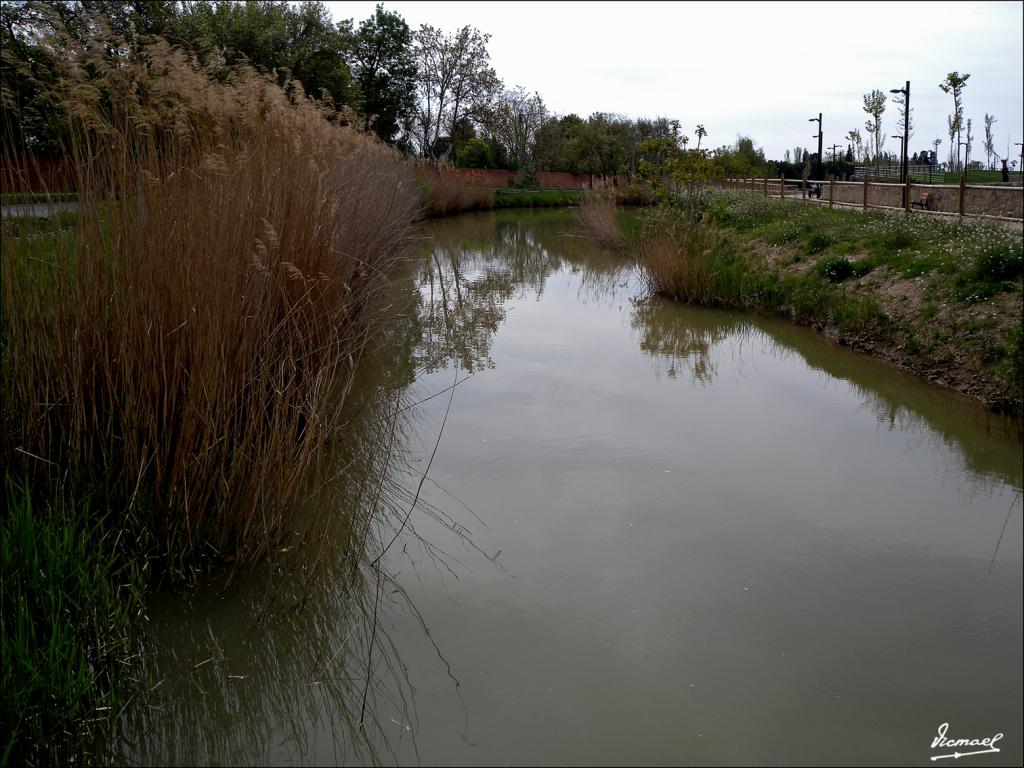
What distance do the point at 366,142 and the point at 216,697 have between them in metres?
9.38

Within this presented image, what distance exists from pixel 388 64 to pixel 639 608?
4433 centimetres

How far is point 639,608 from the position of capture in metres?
3.33

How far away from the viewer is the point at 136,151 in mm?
3723

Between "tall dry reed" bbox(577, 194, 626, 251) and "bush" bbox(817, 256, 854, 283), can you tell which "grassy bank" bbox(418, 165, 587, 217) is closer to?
"tall dry reed" bbox(577, 194, 626, 251)

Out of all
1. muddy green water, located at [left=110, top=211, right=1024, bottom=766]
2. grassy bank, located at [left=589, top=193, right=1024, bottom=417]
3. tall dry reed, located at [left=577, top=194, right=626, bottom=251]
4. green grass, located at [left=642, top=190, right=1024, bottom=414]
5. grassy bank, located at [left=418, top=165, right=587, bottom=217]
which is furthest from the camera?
grassy bank, located at [left=418, top=165, right=587, bottom=217]

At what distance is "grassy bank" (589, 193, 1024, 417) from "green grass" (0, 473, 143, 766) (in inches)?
222

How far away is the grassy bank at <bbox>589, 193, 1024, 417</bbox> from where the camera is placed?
6.43 metres

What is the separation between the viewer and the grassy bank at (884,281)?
6426mm

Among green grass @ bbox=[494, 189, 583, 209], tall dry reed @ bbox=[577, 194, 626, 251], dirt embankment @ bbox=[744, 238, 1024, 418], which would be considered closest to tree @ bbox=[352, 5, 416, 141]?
green grass @ bbox=[494, 189, 583, 209]

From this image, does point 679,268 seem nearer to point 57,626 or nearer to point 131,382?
point 131,382

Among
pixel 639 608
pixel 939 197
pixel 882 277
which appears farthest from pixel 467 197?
pixel 639 608

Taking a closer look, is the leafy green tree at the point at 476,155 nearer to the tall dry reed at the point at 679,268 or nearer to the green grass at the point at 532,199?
the green grass at the point at 532,199

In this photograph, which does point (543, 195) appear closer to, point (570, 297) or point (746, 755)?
point (570, 297)

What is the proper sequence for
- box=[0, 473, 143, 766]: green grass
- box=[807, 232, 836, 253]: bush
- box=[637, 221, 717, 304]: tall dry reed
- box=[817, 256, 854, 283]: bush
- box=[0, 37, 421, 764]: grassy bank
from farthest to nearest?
box=[637, 221, 717, 304]: tall dry reed
box=[807, 232, 836, 253]: bush
box=[817, 256, 854, 283]: bush
box=[0, 37, 421, 764]: grassy bank
box=[0, 473, 143, 766]: green grass
